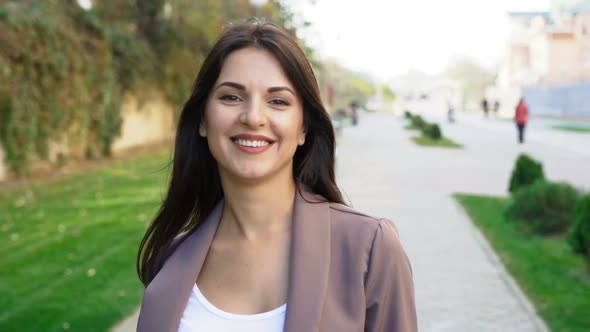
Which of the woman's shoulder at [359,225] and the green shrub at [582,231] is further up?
the woman's shoulder at [359,225]

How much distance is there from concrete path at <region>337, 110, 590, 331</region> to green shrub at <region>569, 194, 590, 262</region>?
2.53ft

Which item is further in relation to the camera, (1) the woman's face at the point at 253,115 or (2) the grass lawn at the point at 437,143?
(2) the grass lawn at the point at 437,143

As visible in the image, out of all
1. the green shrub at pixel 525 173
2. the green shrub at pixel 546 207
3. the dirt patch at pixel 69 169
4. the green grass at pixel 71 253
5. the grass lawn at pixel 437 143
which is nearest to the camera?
the green grass at pixel 71 253

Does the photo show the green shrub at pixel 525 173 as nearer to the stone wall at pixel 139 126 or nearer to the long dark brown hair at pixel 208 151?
the long dark brown hair at pixel 208 151

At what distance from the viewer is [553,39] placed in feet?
227

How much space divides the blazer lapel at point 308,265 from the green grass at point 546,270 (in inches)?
160

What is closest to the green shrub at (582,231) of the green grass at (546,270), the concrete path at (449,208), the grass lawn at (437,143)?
the green grass at (546,270)

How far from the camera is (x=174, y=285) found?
72.1 inches

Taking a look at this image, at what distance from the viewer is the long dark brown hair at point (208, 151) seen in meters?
1.79

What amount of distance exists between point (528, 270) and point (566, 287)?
62cm

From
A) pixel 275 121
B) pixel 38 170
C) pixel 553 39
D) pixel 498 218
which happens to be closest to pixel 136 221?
pixel 498 218

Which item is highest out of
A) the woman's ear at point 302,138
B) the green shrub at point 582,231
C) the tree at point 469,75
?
the woman's ear at point 302,138

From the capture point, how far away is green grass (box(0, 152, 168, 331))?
5.56 metres

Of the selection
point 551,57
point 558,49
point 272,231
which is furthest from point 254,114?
point 558,49
